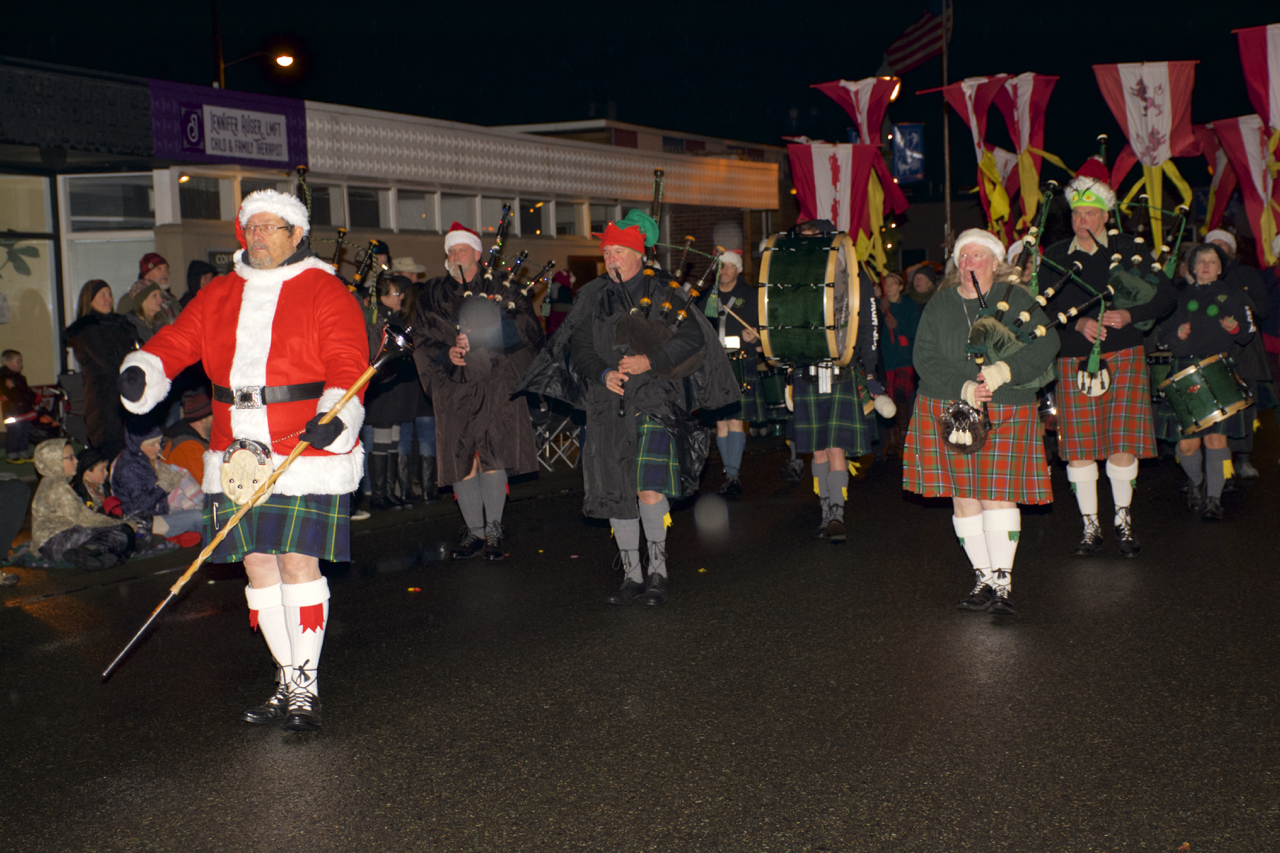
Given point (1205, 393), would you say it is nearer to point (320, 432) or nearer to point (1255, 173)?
point (320, 432)

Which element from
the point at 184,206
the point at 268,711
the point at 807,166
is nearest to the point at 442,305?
the point at 268,711

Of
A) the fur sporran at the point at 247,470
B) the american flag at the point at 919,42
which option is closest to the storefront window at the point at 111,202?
the fur sporran at the point at 247,470

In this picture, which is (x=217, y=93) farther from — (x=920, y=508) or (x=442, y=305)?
(x=920, y=508)

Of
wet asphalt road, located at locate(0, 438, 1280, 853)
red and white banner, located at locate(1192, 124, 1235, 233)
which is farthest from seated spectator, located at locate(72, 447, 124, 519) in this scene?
red and white banner, located at locate(1192, 124, 1235, 233)

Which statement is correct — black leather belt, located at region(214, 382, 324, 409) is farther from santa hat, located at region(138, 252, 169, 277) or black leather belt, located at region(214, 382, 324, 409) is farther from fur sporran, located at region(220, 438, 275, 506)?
santa hat, located at region(138, 252, 169, 277)

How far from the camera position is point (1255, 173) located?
527 inches

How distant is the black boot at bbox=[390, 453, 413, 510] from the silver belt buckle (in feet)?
16.7

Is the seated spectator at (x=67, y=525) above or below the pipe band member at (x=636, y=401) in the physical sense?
below

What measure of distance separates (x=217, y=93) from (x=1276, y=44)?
436 inches

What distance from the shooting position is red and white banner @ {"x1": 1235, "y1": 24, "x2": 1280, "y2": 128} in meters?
12.4

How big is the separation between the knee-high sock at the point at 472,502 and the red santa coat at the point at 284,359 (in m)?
2.88

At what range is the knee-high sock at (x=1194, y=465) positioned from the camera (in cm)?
854

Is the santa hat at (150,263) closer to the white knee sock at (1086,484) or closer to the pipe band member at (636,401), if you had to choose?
the pipe band member at (636,401)

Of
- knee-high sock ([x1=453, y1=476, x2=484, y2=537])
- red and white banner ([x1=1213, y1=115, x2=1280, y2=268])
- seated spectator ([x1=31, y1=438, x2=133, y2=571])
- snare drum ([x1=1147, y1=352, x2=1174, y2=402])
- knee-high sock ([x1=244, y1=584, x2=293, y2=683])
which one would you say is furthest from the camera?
red and white banner ([x1=1213, y1=115, x2=1280, y2=268])
